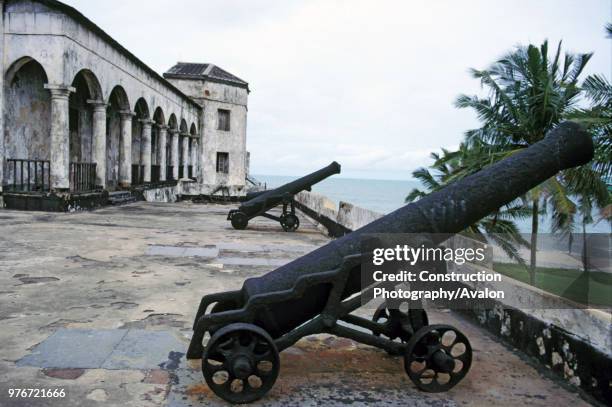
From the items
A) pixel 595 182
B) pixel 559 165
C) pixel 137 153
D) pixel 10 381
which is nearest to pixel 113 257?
pixel 10 381

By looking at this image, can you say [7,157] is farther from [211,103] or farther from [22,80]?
[211,103]

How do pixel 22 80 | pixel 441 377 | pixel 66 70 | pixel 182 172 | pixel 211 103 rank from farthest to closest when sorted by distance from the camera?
pixel 211 103 < pixel 182 172 < pixel 22 80 < pixel 66 70 < pixel 441 377

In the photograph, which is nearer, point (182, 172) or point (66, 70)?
point (66, 70)

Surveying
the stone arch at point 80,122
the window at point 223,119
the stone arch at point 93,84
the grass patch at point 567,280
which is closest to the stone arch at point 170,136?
the window at point 223,119

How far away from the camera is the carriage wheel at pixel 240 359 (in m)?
2.84

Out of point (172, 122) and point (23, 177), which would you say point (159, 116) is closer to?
point (172, 122)

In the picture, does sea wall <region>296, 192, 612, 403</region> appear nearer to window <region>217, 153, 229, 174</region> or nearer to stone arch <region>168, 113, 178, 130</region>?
stone arch <region>168, 113, 178, 130</region>

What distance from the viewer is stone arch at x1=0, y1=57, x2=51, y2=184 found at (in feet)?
46.2

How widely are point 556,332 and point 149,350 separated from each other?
262 cm

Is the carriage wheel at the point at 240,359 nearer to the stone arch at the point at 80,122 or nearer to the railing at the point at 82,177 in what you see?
the railing at the point at 82,177

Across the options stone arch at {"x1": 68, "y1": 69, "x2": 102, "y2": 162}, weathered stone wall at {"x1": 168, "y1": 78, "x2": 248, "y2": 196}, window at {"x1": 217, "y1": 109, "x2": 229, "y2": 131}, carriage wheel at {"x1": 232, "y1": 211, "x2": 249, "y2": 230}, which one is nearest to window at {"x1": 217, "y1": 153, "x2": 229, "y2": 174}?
weathered stone wall at {"x1": 168, "y1": 78, "x2": 248, "y2": 196}

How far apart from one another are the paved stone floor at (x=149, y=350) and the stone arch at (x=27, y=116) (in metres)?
8.33

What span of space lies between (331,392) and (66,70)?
41.7 feet

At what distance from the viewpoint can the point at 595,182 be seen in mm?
14844
